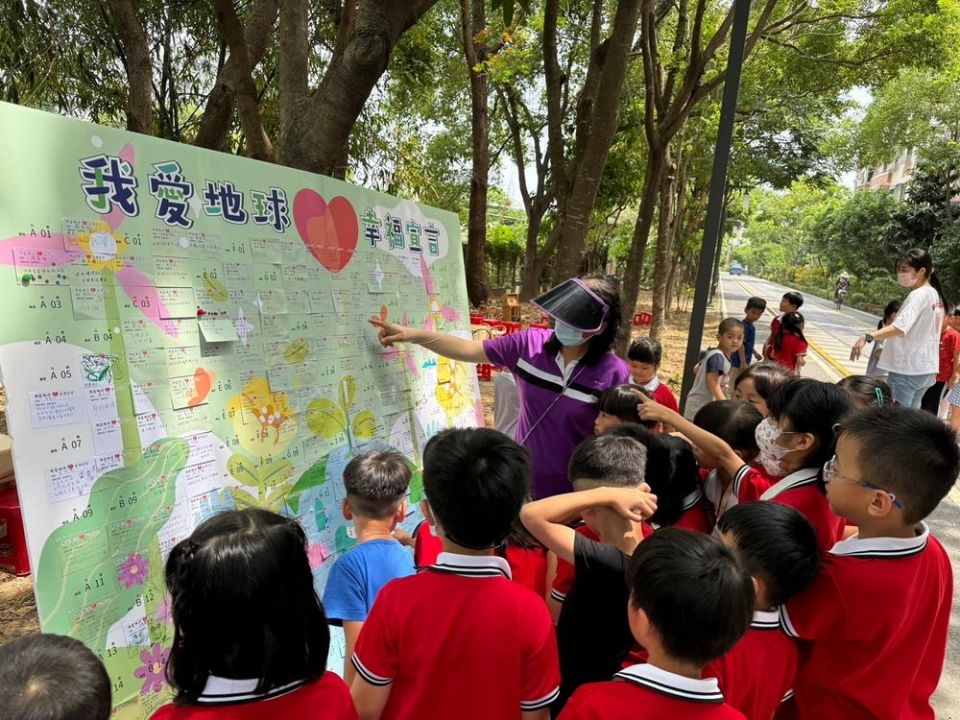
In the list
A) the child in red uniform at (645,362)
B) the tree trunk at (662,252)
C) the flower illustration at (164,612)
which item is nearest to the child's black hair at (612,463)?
the flower illustration at (164,612)

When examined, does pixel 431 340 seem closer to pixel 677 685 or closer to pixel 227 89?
pixel 677 685

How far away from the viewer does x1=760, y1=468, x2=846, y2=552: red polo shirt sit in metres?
1.85

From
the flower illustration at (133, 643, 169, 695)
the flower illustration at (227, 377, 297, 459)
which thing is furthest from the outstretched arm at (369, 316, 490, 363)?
the flower illustration at (133, 643, 169, 695)

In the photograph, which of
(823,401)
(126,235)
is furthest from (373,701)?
(823,401)

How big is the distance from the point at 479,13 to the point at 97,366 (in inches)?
365

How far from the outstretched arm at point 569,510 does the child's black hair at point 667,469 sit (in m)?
0.42

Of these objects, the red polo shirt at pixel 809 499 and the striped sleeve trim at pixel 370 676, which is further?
the red polo shirt at pixel 809 499

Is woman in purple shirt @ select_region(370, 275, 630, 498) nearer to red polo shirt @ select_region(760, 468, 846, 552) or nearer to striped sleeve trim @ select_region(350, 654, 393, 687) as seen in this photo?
red polo shirt @ select_region(760, 468, 846, 552)

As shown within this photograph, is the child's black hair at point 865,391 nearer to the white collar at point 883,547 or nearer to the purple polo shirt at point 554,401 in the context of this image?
the purple polo shirt at point 554,401

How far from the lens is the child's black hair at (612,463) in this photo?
5.51ft

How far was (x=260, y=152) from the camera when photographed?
4.07 meters

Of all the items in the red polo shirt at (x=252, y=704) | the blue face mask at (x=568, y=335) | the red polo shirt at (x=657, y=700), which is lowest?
the red polo shirt at (x=657, y=700)

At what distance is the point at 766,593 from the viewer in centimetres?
141

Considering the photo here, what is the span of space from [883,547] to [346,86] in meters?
2.90
